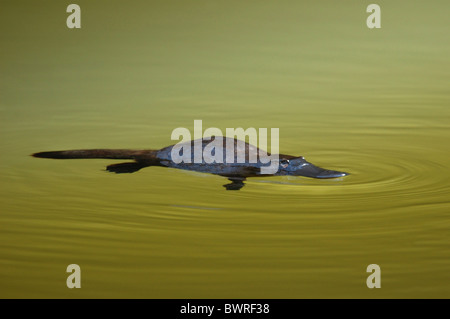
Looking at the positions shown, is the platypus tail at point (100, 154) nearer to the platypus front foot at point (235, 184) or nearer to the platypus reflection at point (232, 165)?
the platypus reflection at point (232, 165)

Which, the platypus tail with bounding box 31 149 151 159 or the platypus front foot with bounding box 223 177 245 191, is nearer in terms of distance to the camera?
the platypus front foot with bounding box 223 177 245 191

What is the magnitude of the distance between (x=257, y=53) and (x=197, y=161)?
14.0ft

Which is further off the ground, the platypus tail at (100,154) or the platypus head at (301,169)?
the platypus tail at (100,154)

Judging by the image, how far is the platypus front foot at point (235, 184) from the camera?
428 centimetres

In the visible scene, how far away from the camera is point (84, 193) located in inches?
169

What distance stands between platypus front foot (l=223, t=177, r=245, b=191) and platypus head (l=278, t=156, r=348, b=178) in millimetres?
270

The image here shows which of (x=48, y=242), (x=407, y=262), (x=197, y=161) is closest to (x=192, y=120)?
(x=197, y=161)

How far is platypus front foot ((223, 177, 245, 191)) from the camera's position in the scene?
14.0 ft

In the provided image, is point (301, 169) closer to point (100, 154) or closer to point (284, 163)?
point (284, 163)

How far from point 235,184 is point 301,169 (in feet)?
1.40

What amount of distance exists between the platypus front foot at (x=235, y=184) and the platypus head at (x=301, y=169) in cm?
27

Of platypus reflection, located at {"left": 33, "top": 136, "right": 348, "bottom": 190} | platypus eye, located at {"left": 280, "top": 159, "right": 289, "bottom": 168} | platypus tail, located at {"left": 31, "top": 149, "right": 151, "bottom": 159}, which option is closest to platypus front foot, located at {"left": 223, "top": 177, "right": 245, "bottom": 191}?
platypus reflection, located at {"left": 33, "top": 136, "right": 348, "bottom": 190}

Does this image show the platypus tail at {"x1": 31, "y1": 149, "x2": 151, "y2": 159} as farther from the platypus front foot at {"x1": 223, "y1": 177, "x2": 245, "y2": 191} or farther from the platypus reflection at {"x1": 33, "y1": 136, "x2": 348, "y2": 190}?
the platypus front foot at {"x1": 223, "y1": 177, "x2": 245, "y2": 191}

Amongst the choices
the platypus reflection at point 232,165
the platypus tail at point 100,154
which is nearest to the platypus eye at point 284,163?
the platypus reflection at point 232,165
